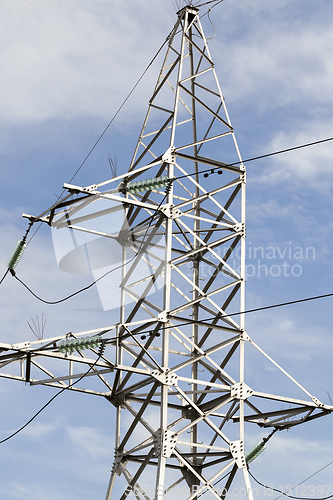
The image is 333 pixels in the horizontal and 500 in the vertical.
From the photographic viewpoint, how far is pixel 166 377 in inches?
1142

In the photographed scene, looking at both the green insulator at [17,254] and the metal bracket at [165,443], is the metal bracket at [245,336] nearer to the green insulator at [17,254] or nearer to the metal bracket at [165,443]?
the metal bracket at [165,443]

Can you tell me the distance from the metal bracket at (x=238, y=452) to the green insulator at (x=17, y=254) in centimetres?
1119

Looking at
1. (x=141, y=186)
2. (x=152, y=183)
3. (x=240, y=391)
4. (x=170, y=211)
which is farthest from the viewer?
(x=170, y=211)

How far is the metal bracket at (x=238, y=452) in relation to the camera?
29703mm

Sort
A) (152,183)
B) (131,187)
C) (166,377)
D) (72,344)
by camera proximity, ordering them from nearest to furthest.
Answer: (72,344) → (166,377) → (152,183) → (131,187)

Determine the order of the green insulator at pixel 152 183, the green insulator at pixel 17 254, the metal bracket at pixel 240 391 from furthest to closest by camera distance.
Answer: the metal bracket at pixel 240 391
the green insulator at pixel 152 183
the green insulator at pixel 17 254

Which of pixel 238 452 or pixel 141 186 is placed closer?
pixel 238 452

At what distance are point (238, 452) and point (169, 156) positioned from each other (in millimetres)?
12564

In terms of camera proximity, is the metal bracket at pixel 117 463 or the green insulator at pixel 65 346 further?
the metal bracket at pixel 117 463

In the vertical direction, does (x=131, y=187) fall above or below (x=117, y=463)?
above

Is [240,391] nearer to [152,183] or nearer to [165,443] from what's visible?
[165,443]

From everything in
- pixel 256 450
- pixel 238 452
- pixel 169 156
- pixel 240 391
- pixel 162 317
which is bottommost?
pixel 238 452

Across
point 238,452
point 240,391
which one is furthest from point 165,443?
point 240,391

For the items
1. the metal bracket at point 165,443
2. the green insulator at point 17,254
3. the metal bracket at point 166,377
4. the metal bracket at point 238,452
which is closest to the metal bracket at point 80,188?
the green insulator at point 17,254
